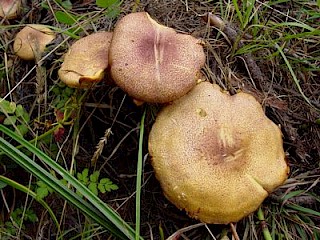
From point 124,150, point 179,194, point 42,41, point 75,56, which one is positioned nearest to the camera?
point 179,194

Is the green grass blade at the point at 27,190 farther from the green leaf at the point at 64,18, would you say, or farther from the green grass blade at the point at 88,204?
the green leaf at the point at 64,18

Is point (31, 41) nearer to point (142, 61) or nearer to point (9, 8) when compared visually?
point (9, 8)

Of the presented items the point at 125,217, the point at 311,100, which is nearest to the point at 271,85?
the point at 311,100

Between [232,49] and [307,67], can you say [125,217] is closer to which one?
[232,49]

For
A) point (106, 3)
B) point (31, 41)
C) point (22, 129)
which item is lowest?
point (22, 129)

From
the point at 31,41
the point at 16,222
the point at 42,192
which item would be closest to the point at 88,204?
the point at 42,192

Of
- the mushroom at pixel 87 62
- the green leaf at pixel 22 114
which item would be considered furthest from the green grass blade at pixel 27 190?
the mushroom at pixel 87 62
